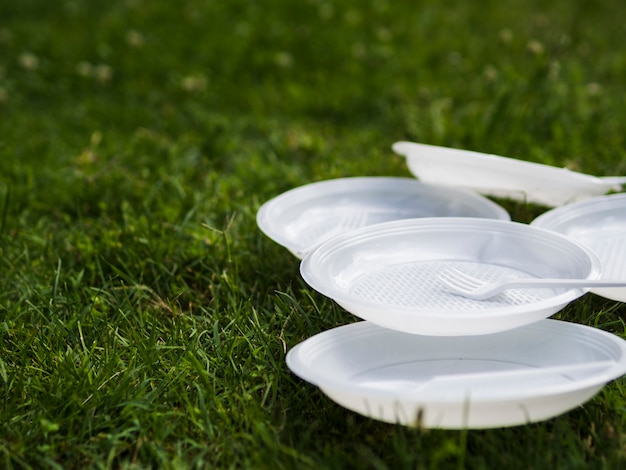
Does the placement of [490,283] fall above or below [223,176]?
above

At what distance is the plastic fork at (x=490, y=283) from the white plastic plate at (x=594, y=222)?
36cm

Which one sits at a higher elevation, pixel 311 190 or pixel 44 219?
pixel 311 190

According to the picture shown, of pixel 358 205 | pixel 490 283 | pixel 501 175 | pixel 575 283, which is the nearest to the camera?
pixel 575 283

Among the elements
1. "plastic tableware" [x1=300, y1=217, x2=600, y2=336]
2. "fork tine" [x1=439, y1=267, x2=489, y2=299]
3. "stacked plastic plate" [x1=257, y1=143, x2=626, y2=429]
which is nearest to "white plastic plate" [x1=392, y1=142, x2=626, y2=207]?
"stacked plastic plate" [x1=257, y1=143, x2=626, y2=429]

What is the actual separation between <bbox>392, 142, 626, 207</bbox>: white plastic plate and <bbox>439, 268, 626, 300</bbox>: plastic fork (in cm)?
36

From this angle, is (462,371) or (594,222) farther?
(594,222)

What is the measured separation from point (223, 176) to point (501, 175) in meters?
1.10

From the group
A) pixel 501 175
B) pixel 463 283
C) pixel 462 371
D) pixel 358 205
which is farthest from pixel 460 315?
pixel 358 205

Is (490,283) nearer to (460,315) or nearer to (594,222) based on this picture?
(460,315)

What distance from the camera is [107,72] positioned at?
3895 mm

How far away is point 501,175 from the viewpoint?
1942 millimetres

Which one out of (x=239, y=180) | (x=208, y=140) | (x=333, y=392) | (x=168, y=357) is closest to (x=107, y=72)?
(x=208, y=140)

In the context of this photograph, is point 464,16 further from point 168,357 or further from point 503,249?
point 168,357

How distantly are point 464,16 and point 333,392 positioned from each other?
3583mm
